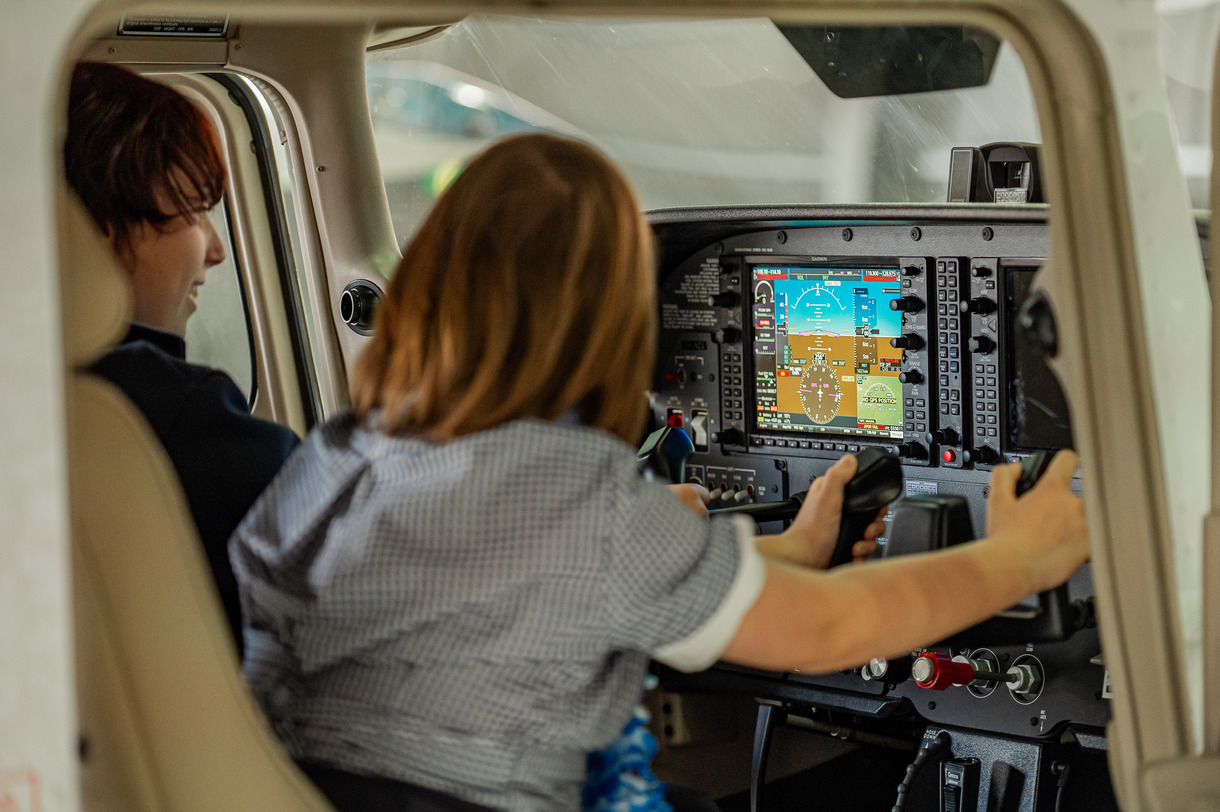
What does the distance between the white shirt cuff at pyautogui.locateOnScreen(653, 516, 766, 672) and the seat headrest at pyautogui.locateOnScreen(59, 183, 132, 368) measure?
1.47 feet

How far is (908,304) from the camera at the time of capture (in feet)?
7.63

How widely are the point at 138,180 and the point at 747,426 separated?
1536 millimetres

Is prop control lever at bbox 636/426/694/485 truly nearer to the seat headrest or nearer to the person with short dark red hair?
the person with short dark red hair

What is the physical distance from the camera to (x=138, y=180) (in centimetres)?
134

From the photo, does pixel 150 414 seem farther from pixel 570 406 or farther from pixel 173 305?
pixel 570 406

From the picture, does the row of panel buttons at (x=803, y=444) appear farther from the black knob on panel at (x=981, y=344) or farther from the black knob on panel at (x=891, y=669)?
the black knob on panel at (x=891, y=669)

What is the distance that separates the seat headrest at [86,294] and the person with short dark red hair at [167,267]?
0.49 m

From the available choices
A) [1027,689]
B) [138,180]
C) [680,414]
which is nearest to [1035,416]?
[1027,689]

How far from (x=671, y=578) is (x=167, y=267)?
29.4 inches

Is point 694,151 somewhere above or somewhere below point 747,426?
above

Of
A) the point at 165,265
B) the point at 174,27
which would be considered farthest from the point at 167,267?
the point at 174,27

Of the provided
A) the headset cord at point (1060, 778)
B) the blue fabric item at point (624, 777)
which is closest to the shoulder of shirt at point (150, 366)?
the blue fabric item at point (624, 777)

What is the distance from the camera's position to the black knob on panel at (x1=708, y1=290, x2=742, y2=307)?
2631 mm

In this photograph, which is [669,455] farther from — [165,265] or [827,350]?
[165,265]
